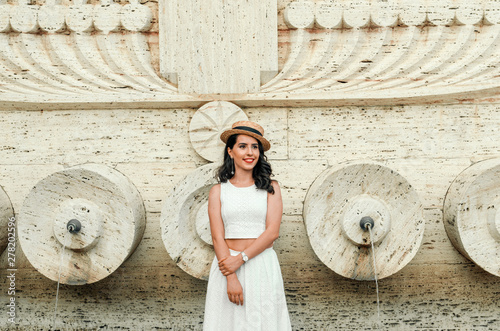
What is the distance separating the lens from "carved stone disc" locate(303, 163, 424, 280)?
140 inches

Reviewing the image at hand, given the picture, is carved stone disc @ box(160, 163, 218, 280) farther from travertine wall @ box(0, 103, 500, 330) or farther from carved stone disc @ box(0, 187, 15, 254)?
carved stone disc @ box(0, 187, 15, 254)

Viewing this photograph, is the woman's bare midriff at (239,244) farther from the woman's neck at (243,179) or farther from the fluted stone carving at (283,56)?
the fluted stone carving at (283,56)

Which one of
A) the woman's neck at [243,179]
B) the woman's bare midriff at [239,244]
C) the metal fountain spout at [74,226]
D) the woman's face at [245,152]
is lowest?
the woman's bare midriff at [239,244]

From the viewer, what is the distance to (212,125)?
397 cm

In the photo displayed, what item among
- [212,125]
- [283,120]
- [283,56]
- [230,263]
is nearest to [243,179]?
[230,263]

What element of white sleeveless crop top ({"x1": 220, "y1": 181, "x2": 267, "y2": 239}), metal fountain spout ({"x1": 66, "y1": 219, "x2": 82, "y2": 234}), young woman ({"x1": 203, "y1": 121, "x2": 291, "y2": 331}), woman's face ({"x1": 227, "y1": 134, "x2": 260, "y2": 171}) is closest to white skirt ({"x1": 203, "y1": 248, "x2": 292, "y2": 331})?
young woman ({"x1": 203, "y1": 121, "x2": 291, "y2": 331})

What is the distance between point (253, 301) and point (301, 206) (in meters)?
1.25

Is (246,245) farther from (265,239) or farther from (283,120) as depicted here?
(283,120)

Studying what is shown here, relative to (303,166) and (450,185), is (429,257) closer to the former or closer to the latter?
(450,185)

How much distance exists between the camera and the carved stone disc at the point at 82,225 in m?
3.66

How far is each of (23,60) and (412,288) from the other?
340 centimetres

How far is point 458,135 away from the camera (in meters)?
4.00

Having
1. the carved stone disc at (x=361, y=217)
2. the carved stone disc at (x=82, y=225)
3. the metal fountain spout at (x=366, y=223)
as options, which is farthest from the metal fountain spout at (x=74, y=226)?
the metal fountain spout at (x=366, y=223)

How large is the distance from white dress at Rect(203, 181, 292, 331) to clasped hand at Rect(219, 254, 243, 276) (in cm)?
7
